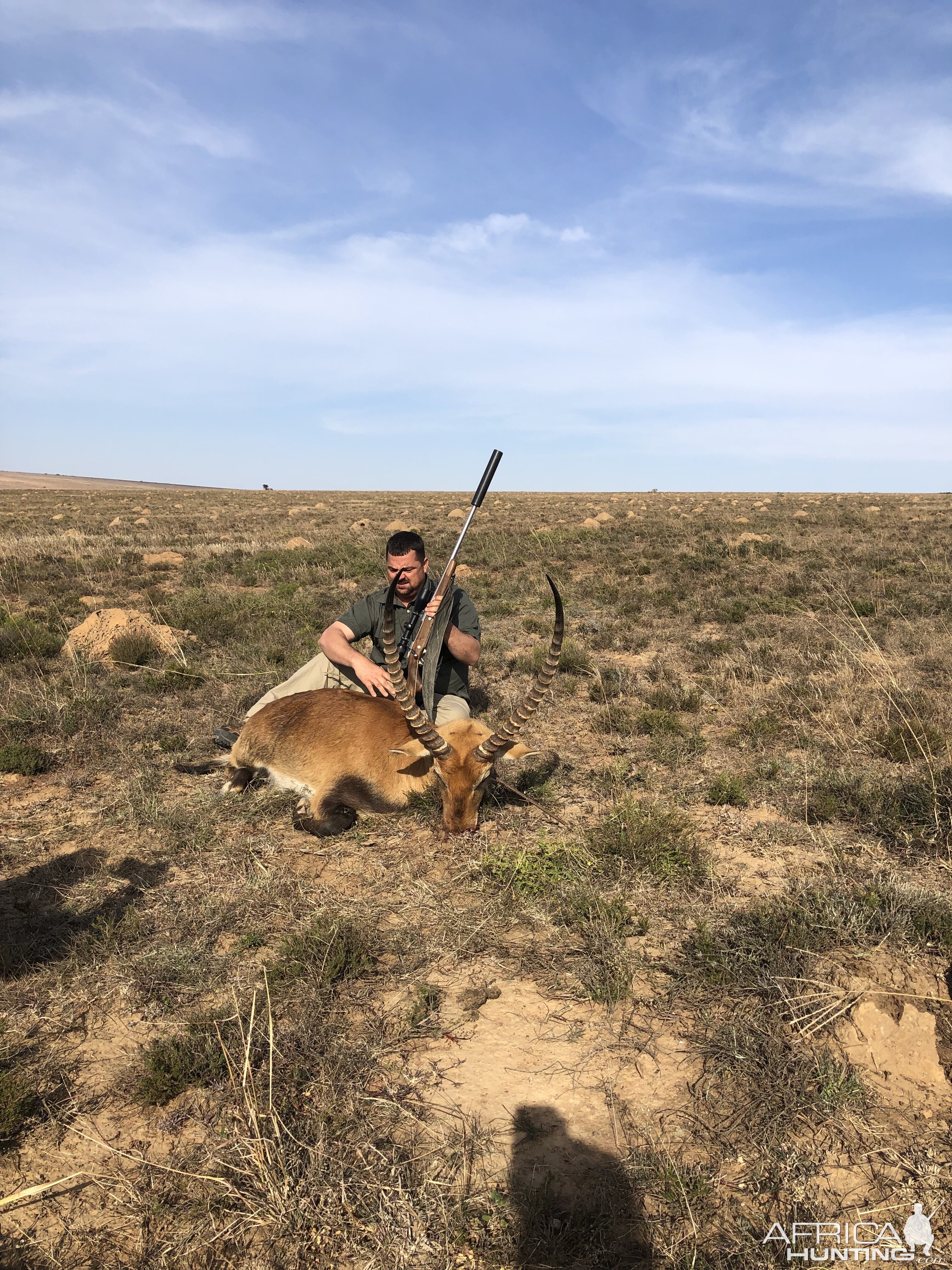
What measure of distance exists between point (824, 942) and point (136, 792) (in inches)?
194

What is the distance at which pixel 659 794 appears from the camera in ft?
18.5

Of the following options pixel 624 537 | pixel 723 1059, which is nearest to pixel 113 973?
pixel 723 1059

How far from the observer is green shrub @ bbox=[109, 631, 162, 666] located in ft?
28.7

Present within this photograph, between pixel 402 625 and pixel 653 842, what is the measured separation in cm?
282

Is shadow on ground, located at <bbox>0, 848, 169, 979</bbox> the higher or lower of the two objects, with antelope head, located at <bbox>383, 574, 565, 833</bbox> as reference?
lower

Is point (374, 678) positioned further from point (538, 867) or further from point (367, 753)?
point (538, 867)

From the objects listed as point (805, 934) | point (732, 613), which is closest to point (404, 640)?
point (805, 934)

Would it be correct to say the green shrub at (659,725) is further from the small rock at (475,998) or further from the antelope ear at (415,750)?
the small rock at (475,998)

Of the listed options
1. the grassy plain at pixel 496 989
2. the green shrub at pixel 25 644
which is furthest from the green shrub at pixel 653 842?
the green shrub at pixel 25 644

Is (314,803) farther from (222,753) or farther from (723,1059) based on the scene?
(723,1059)

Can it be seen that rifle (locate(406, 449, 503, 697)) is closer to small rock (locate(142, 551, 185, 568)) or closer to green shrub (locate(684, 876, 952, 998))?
green shrub (locate(684, 876, 952, 998))

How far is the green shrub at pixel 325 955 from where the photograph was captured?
11.3 feet

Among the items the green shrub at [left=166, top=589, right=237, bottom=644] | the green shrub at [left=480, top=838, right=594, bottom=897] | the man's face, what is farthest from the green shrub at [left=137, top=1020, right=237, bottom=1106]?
the green shrub at [left=166, top=589, right=237, bottom=644]

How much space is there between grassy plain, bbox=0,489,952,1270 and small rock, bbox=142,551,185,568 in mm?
9428
